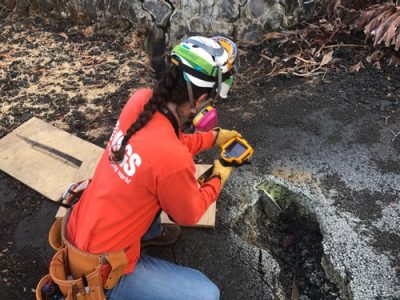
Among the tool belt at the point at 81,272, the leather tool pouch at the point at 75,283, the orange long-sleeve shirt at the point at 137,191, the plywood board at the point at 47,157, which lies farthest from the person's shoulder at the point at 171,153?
the plywood board at the point at 47,157

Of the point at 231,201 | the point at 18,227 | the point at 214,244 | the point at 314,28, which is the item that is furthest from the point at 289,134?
the point at 18,227

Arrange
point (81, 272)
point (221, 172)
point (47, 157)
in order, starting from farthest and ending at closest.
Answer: point (47, 157)
point (221, 172)
point (81, 272)

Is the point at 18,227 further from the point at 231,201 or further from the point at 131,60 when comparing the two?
the point at 131,60

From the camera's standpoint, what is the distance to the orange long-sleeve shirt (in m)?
2.08

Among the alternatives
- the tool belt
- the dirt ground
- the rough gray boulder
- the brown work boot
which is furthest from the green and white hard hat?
the rough gray boulder

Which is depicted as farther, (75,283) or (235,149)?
(235,149)

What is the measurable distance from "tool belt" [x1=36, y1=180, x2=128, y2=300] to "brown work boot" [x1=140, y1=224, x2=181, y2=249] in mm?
798

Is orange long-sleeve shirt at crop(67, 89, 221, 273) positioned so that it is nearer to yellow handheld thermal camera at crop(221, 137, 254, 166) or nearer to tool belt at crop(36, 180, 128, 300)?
tool belt at crop(36, 180, 128, 300)

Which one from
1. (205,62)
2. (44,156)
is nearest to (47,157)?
→ (44,156)

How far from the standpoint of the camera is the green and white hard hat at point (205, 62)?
6.99 feet

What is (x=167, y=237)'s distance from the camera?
→ 3164 millimetres

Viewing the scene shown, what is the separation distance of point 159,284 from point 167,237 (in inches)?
28.1

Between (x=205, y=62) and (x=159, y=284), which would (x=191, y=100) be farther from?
(x=159, y=284)

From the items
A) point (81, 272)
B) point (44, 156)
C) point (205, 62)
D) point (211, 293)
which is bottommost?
point (44, 156)
